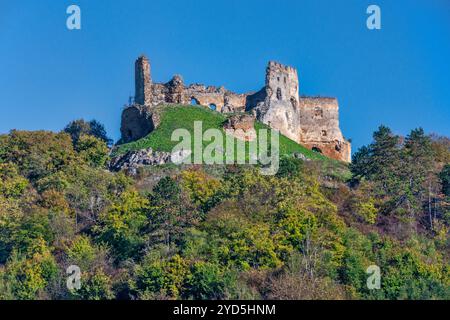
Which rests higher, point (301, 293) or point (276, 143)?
point (276, 143)

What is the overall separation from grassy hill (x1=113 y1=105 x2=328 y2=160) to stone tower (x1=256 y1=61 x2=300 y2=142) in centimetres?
217

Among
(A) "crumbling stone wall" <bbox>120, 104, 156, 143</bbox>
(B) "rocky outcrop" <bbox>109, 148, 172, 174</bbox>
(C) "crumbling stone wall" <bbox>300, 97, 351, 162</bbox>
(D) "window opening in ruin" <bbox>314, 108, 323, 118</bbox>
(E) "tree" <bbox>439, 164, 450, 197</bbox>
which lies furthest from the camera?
(D) "window opening in ruin" <bbox>314, 108, 323, 118</bbox>

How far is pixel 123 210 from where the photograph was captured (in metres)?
64.4

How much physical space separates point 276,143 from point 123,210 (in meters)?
18.0

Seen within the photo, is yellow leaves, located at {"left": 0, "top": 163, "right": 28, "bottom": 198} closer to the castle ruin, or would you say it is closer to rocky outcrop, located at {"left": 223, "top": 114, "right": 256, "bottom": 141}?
the castle ruin

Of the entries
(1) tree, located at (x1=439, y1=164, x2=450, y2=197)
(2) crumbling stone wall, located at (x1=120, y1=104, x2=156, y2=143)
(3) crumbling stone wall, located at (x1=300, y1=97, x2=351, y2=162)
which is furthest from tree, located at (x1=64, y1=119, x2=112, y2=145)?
(1) tree, located at (x1=439, y1=164, x2=450, y2=197)

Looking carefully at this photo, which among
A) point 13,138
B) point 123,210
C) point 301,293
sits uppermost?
point 13,138

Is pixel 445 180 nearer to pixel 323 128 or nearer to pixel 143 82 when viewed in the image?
pixel 323 128

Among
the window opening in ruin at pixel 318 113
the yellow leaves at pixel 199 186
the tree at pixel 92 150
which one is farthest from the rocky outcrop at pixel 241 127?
the window opening in ruin at pixel 318 113

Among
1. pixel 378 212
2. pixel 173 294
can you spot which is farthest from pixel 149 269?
pixel 378 212

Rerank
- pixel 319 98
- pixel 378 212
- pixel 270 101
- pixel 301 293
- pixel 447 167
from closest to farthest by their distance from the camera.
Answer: pixel 301 293 < pixel 378 212 < pixel 447 167 < pixel 270 101 < pixel 319 98

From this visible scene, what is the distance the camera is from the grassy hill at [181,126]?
76.3m

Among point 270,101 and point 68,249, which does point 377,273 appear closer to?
point 68,249

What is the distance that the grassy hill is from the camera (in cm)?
7631
